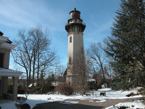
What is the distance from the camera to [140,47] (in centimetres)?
1009

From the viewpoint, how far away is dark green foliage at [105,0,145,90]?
933 cm

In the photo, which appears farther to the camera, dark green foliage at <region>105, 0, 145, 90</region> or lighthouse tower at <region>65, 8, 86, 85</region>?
lighthouse tower at <region>65, 8, 86, 85</region>

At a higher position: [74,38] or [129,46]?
[74,38]

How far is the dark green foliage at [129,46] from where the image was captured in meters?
9.33

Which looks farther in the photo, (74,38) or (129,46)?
(74,38)

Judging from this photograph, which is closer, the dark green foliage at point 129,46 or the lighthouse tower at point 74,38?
the dark green foliage at point 129,46

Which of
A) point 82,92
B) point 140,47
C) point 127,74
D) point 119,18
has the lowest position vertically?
point 82,92

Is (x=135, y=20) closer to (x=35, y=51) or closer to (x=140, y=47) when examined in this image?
(x=140, y=47)

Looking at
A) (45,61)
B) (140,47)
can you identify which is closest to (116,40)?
(140,47)

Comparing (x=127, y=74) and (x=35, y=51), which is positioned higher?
Answer: (x=35, y=51)

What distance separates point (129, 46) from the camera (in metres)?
9.93

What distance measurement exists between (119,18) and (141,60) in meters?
4.57

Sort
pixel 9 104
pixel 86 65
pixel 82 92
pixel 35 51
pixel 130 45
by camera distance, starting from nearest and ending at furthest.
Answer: pixel 9 104 < pixel 130 45 < pixel 82 92 < pixel 86 65 < pixel 35 51

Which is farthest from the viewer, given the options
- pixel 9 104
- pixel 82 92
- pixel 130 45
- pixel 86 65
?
pixel 86 65
